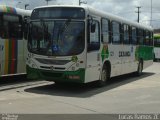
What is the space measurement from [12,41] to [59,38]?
9.47 feet

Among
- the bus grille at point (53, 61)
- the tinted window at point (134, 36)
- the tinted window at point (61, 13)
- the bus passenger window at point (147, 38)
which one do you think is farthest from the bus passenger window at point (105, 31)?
the bus passenger window at point (147, 38)

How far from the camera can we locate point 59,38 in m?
13.6

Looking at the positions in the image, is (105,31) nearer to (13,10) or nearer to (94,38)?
(94,38)

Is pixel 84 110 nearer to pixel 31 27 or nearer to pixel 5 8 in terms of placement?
pixel 31 27

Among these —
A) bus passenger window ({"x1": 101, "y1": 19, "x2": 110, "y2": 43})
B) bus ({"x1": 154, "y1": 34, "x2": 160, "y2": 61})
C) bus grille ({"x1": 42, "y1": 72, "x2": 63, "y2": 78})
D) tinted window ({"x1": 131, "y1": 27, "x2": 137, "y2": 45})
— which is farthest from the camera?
bus ({"x1": 154, "y1": 34, "x2": 160, "y2": 61})

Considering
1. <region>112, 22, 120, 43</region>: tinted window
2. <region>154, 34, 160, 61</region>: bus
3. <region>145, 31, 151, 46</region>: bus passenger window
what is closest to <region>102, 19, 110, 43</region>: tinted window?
<region>112, 22, 120, 43</region>: tinted window

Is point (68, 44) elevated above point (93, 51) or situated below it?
above

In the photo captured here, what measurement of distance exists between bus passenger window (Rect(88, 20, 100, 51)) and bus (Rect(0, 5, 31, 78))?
348 cm

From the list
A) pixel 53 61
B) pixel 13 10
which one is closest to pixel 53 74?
pixel 53 61

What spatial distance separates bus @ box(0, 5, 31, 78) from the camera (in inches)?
597

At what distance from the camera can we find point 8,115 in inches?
368

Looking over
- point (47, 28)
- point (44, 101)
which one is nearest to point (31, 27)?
point (47, 28)

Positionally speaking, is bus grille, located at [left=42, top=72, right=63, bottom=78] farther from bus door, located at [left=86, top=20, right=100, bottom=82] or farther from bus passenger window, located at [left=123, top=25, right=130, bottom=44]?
bus passenger window, located at [left=123, top=25, right=130, bottom=44]

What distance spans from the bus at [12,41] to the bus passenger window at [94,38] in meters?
3.48
